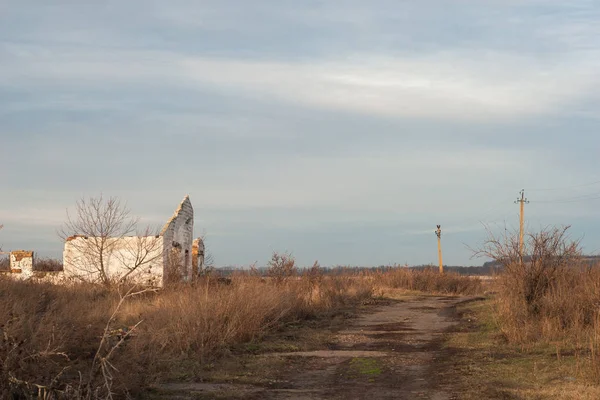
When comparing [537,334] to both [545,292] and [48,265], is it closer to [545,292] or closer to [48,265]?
[545,292]

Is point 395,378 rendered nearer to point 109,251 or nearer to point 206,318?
point 206,318

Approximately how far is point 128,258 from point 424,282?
820 inches

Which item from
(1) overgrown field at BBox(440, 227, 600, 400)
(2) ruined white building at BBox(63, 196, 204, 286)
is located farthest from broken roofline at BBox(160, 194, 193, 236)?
(1) overgrown field at BBox(440, 227, 600, 400)

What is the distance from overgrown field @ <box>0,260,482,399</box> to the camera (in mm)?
7785

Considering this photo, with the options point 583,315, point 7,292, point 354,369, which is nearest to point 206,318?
point 354,369

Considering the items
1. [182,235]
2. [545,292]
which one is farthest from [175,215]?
[545,292]

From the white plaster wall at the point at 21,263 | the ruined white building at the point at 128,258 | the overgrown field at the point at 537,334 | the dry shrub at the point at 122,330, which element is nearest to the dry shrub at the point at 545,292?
the overgrown field at the point at 537,334

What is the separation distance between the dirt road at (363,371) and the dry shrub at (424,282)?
22.9 m

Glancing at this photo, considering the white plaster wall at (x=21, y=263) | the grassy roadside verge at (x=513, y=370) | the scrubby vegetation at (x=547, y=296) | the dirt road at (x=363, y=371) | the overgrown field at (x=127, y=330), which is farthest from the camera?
the white plaster wall at (x=21, y=263)

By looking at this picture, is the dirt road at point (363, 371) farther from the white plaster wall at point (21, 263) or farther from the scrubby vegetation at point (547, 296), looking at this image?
the white plaster wall at point (21, 263)

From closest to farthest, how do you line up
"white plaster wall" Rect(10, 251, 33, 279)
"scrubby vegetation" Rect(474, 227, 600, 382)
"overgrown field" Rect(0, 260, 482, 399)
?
"overgrown field" Rect(0, 260, 482, 399), "scrubby vegetation" Rect(474, 227, 600, 382), "white plaster wall" Rect(10, 251, 33, 279)

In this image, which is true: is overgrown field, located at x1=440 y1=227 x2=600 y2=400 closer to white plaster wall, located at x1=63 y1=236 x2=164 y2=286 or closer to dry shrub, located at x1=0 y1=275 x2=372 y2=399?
dry shrub, located at x1=0 y1=275 x2=372 y2=399

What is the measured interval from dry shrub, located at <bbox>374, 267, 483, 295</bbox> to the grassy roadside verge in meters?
25.8

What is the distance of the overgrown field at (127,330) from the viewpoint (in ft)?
25.5
